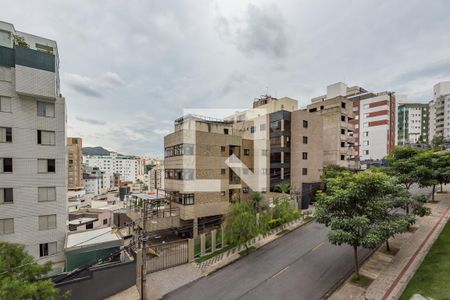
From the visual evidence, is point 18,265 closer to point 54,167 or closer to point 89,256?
point 89,256

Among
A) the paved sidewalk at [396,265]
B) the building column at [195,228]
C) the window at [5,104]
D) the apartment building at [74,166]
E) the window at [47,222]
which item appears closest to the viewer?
the paved sidewalk at [396,265]

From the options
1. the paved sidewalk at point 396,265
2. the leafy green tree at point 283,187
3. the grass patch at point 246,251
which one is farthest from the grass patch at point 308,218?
the grass patch at point 246,251

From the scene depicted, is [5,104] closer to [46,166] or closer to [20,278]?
[46,166]

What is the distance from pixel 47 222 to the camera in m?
18.3

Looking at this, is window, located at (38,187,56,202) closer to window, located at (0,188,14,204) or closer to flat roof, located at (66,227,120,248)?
window, located at (0,188,14,204)

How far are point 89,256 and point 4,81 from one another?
15309 millimetres

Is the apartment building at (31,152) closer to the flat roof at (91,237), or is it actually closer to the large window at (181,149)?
the flat roof at (91,237)

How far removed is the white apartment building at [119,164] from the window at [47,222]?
122m

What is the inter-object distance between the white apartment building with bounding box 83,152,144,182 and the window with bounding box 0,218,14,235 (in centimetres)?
12274

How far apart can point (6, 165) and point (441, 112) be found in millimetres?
112804

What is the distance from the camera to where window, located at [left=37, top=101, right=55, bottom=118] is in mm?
18344

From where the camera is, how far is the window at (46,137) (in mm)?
18312

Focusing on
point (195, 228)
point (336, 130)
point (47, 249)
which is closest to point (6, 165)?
point (47, 249)

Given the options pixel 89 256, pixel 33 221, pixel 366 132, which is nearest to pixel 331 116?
pixel 366 132
